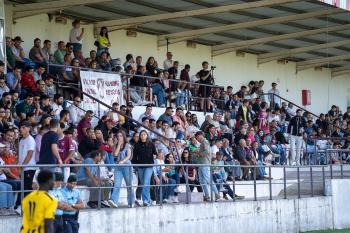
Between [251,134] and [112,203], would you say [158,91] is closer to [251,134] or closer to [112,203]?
[251,134]

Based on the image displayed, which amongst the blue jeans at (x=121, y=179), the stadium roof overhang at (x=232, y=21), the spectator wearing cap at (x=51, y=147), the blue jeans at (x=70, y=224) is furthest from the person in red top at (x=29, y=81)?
the blue jeans at (x=70, y=224)

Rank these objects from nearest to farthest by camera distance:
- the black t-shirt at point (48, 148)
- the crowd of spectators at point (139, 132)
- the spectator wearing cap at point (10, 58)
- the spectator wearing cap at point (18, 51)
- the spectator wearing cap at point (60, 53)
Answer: the black t-shirt at point (48, 148)
the crowd of spectators at point (139, 132)
the spectator wearing cap at point (10, 58)
the spectator wearing cap at point (18, 51)
the spectator wearing cap at point (60, 53)

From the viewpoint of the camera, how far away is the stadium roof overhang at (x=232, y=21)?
29.4 m

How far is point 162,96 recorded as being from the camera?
2956 cm

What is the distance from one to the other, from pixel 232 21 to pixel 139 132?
404 inches

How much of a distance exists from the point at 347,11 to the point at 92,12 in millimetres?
7999

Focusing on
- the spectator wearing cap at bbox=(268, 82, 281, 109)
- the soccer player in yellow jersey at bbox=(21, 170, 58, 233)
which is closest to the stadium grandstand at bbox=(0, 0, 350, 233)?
the soccer player in yellow jersey at bbox=(21, 170, 58, 233)

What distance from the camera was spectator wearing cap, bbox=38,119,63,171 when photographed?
1825 cm

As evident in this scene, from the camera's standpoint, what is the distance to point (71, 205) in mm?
17062

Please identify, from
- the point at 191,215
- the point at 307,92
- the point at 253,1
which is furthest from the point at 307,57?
the point at 191,215

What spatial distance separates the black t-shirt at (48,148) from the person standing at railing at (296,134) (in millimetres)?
15002

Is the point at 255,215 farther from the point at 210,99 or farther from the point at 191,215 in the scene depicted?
the point at 210,99

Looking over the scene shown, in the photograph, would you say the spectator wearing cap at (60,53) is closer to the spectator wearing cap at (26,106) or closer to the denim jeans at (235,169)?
the spectator wearing cap at (26,106)

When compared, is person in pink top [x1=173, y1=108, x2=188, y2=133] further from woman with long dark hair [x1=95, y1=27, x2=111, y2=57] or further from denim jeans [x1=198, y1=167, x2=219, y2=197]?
denim jeans [x1=198, y1=167, x2=219, y2=197]
